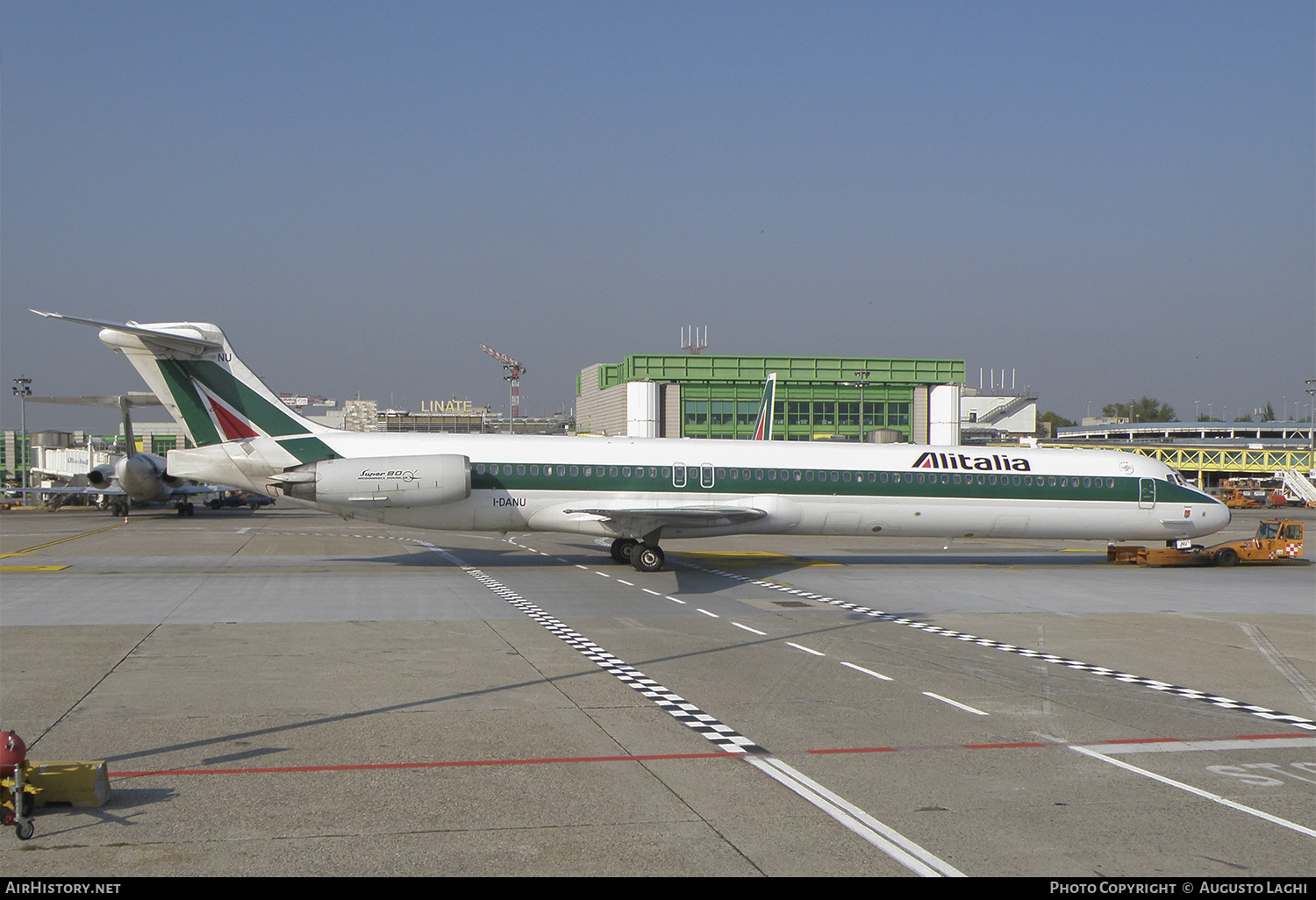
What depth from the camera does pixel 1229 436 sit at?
360 ft

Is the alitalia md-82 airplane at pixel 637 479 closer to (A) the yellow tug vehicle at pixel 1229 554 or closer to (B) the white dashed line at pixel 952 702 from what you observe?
(A) the yellow tug vehicle at pixel 1229 554

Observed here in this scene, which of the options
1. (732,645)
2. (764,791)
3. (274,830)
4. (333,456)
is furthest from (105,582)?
(764,791)

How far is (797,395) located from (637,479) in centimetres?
5515

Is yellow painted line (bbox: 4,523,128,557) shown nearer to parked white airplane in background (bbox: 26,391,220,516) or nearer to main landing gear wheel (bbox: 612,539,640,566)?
parked white airplane in background (bbox: 26,391,220,516)

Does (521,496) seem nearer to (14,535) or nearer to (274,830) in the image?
(274,830)

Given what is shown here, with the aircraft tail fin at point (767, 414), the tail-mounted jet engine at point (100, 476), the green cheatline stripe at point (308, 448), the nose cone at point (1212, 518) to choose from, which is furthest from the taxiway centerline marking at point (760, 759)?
the tail-mounted jet engine at point (100, 476)

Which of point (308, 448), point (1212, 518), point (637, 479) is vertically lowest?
point (1212, 518)

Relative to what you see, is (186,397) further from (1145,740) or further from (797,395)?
(797,395)

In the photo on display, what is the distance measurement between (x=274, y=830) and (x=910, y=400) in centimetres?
7507

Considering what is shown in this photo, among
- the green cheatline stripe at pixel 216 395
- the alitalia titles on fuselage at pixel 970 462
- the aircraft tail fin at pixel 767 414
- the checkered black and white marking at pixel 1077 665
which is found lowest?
the checkered black and white marking at pixel 1077 665

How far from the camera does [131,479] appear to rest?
1822 inches

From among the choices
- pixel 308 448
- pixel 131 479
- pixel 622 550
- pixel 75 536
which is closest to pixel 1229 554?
pixel 622 550

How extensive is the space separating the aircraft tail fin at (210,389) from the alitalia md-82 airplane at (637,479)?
3 cm

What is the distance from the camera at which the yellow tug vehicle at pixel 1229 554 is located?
27.8 m
